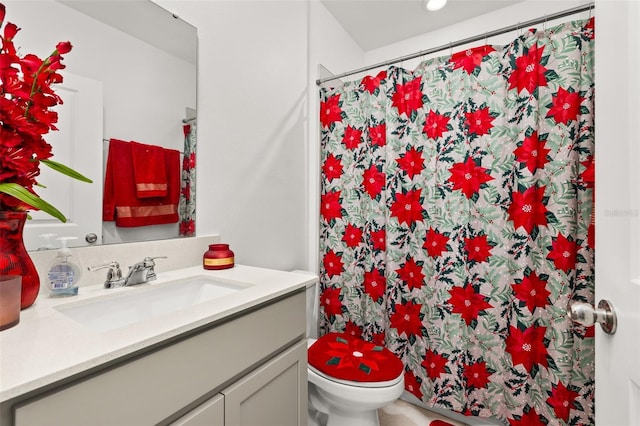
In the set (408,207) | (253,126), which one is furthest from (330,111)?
(408,207)

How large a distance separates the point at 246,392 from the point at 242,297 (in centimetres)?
24

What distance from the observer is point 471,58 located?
140 centimetres

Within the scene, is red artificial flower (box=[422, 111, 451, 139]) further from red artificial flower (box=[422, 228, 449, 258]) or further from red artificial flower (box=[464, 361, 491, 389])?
red artificial flower (box=[464, 361, 491, 389])

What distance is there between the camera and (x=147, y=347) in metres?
0.54

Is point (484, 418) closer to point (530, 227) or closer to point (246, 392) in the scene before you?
point (530, 227)

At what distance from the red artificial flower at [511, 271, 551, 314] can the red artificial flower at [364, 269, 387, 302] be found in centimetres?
66

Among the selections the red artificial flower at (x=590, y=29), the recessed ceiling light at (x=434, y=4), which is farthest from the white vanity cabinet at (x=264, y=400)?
the recessed ceiling light at (x=434, y=4)

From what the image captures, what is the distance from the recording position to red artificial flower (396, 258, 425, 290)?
5.09 feet

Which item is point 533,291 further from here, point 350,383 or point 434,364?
point 350,383

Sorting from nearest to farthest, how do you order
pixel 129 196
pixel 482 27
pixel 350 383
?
pixel 129 196, pixel 350 383, pixel 482 27

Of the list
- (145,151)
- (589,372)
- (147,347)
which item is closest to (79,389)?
(147,347)

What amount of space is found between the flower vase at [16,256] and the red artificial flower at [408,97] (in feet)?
5.19

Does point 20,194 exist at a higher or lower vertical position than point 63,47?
lower

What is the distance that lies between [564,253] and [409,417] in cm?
113
